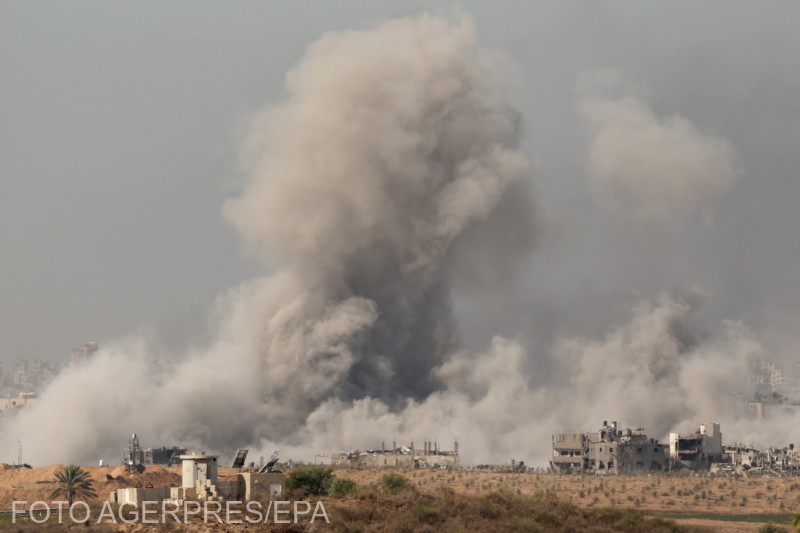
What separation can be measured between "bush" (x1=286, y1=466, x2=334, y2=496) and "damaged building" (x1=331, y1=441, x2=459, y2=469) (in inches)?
857

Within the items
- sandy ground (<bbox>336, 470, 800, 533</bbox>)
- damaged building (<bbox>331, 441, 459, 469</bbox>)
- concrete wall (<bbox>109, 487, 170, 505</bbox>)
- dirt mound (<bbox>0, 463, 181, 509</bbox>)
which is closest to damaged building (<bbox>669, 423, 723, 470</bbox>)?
sandy ground (<bbox>336, 470, 800, 533</bbox>)

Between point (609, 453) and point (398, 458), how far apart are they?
13.3 m

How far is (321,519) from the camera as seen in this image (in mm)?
38781

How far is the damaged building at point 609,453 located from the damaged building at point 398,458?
6.76m

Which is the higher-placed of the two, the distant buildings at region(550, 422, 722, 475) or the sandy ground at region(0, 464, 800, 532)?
the distant buildings at region(550, 422, 722, 475)

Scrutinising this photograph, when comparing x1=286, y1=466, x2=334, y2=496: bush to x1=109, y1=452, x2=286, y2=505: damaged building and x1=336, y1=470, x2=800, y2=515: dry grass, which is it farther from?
x1=109, y1=452, x2=286, y2=505: damaged building

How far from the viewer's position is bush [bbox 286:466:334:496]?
5150 centimetres

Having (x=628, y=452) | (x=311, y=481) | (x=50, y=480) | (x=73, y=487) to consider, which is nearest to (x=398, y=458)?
(x=628, y=452)

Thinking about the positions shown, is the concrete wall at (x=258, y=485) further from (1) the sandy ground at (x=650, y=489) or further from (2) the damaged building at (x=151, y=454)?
(2) the damaged building at (x=151, y=454)

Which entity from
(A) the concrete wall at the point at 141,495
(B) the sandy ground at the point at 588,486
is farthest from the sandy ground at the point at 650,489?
(A) the concrete wall at the point at 141,495

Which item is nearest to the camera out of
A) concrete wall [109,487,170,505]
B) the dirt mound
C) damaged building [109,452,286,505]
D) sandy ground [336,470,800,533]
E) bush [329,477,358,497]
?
concrete wall [109,487,170,505]

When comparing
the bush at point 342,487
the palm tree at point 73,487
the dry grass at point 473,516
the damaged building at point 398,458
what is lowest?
the dry grass at point 473,516

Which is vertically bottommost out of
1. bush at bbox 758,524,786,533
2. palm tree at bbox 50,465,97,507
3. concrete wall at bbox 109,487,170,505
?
bush at bbox 758,524,786,533

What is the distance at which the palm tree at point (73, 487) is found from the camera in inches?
2269
